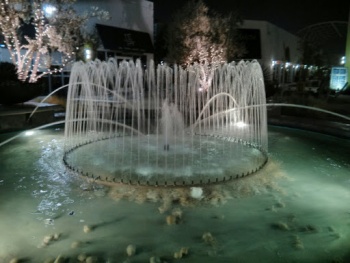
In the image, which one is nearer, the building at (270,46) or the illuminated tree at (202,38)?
the illuminated tree at (202,38)

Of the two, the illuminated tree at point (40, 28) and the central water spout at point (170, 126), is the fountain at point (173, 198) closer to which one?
the central water spout at point (170, 126)

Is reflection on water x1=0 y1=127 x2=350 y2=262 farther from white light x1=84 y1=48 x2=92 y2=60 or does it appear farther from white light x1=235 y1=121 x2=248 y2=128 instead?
white light x1=84 y1=48 x2=92 y2=60

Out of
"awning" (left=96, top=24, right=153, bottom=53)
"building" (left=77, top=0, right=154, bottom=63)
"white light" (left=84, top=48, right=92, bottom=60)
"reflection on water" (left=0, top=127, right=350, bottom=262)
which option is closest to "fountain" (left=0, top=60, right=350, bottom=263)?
"reflection on water" (left=0, top=127, right=350, bottom=262)

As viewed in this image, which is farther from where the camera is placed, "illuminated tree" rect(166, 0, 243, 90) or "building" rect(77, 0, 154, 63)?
"building" rect(77, 0, 154, 63)

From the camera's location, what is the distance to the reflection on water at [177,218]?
4584 mm

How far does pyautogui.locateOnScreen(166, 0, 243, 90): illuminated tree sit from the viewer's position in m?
20.0

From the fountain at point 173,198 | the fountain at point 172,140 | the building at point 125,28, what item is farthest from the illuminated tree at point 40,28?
the fountain at point 173,198

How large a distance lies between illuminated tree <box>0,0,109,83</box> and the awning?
5.07 meters

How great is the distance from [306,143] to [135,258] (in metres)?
8.15

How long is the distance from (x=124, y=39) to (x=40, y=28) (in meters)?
9.57

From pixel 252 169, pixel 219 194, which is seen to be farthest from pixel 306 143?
pixel 219 194

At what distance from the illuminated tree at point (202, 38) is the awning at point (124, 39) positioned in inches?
215

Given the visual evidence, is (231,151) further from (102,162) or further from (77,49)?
(77,49)

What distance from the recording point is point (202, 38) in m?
20.0
